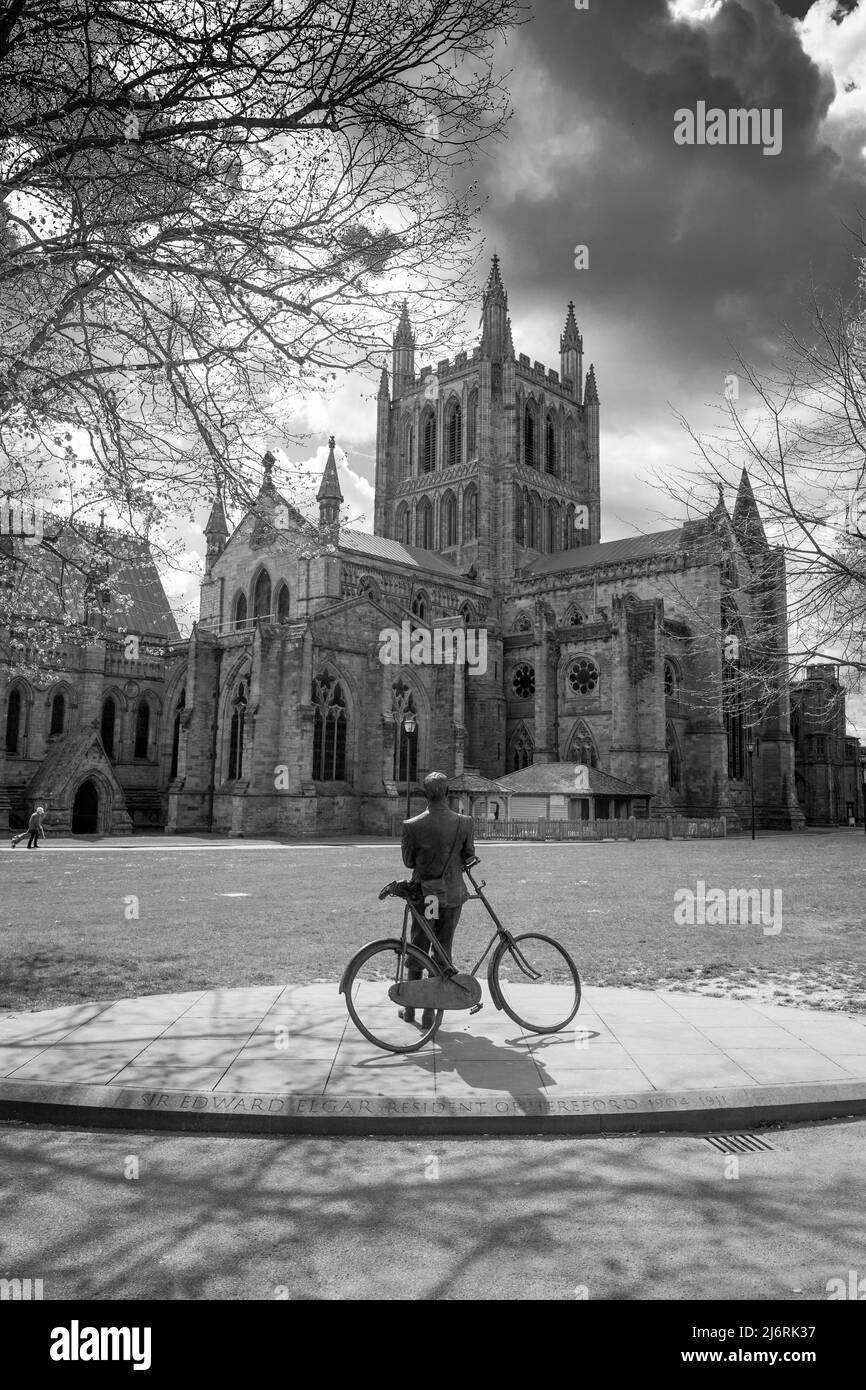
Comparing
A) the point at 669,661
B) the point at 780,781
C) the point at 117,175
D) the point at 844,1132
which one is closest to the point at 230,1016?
the point at 844,1132

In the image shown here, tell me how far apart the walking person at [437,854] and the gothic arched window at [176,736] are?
35.4 metres

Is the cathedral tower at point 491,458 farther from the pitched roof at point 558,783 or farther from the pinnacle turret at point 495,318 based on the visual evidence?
the pitched roof at point 558,783

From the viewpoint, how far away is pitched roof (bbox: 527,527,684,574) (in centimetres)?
5369

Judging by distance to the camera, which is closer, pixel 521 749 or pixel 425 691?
pixel 425 691

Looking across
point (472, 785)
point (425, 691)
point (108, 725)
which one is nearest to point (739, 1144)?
point (472, 785)

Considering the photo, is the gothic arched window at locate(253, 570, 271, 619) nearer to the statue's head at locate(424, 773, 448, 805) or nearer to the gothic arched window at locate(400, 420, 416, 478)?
the gothic arched window at locate(400, 420, 416, 478)

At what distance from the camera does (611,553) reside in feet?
190

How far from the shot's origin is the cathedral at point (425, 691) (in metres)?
36.4

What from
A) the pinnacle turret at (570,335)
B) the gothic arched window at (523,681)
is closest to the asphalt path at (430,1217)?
the gothic arched window at (523,681)

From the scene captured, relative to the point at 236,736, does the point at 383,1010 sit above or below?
below

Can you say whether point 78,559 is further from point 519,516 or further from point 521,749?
point 519,516

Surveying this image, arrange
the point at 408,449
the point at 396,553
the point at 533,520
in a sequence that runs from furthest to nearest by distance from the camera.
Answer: the point at 408,449, the point at 533,520, the point at 396,553

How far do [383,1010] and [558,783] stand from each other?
107ft

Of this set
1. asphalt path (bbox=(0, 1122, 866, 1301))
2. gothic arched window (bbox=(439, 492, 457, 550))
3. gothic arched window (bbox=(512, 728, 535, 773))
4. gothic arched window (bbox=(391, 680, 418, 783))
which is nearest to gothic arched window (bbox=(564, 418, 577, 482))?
gothic arched window (bbox=(439, 492, 457, 550))
